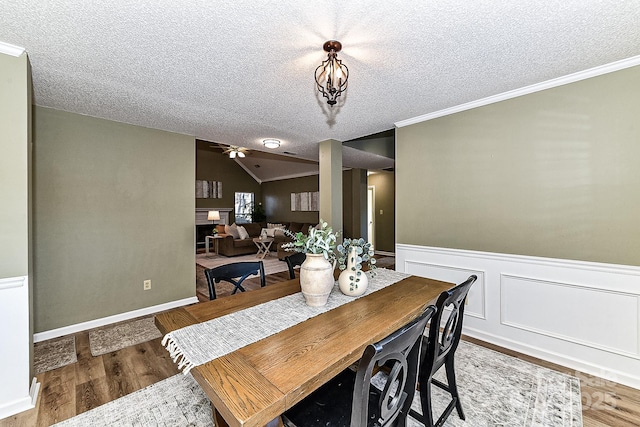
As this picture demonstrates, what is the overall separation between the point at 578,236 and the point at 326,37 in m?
2.54

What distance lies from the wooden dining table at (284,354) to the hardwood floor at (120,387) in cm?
113

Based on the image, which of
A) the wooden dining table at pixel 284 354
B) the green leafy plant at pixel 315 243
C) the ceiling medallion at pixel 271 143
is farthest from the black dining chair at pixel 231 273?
the ceiling medallion at pixel 271 143

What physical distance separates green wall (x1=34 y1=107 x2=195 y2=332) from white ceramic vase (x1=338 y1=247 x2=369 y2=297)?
114 inches

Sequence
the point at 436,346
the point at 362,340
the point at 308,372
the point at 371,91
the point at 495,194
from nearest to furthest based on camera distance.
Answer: the point at 308,372, the point at 362,340, the point at 436,346, the point at 371,91, the point at 495,194

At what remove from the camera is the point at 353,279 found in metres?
1.69

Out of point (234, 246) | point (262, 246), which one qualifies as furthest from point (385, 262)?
point (234, 246)

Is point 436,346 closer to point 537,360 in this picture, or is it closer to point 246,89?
point 537,360

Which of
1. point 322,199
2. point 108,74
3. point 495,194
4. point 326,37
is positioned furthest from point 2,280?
point 495,194

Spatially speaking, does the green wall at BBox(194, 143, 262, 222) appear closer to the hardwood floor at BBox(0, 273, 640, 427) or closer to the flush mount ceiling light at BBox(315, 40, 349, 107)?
the hardwood floor at BBox(0, 273, 640, 427)

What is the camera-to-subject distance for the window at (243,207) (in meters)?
10.1

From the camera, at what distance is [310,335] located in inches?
47.9

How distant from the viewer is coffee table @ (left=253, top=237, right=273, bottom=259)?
288 inches

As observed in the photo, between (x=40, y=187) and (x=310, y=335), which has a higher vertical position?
(x=40, y=187)

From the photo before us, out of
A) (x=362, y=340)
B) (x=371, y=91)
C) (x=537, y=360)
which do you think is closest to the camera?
(x=362, y=340)
